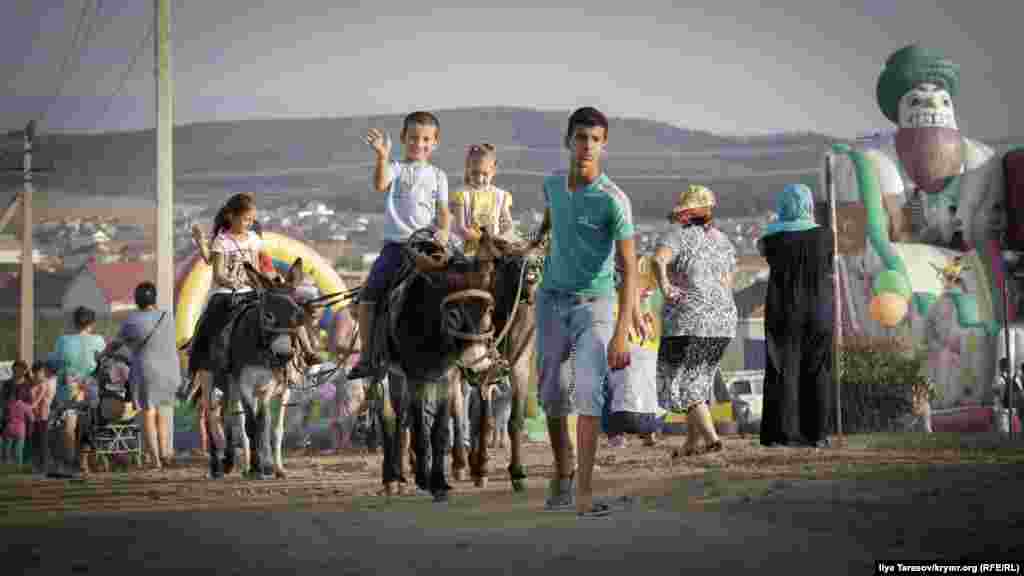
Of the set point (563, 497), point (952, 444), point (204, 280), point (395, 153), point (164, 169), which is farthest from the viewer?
point (395, 153)

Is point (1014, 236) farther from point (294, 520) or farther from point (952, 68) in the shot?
point (294, 520)

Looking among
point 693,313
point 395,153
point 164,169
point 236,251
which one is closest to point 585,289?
point 693,313

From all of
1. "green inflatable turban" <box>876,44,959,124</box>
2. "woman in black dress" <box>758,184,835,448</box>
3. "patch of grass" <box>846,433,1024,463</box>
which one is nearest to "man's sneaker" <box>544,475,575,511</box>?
"patch of grass" <box>846,433,1024,463</box>

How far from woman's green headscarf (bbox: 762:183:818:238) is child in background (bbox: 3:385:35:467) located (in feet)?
38.8

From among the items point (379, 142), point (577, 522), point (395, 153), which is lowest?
point (577, 522)

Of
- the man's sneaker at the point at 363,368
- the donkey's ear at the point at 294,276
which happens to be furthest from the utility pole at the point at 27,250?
the man's sneaker at the point at 363,368

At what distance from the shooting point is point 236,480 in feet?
46.9

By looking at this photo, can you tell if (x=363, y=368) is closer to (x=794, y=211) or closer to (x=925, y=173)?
(x=794, y=211)

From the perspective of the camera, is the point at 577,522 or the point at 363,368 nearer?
the point at 577,522

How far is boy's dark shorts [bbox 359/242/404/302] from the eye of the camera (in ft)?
38.4

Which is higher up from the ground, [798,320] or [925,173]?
[925,173]

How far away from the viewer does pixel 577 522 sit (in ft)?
28.9

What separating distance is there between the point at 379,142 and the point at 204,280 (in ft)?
56.5

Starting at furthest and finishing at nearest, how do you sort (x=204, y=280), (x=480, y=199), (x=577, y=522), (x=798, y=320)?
(x=204, y=280)
(x=798, y=320)
(x=480, y=199)
(x=577, y=522)
